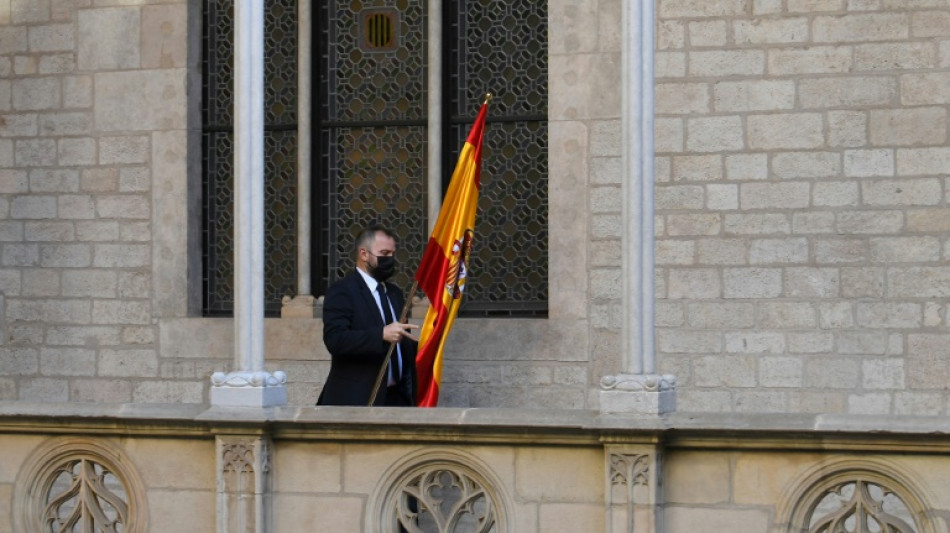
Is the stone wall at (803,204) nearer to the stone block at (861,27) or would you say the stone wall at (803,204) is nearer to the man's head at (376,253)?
the stone block at (861,27)

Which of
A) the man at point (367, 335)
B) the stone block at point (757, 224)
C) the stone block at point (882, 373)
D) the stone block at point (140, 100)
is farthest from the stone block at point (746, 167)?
the stone block at point (140, 100)

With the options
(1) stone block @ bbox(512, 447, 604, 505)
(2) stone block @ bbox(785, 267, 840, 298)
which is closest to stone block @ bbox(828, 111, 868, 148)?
(2) stone block @ bbox(785, 267, 840, 298)

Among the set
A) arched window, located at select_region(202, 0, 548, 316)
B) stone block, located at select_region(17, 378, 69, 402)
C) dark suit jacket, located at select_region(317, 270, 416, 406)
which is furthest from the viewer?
stone block, located at select_region(17, 378, 69, 402)

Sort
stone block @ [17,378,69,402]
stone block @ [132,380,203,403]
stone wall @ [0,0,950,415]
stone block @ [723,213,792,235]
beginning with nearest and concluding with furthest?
stone wall @ [0,0,950,415] → stone block @ [723,213,792,235] → stone block @ [132,380,203,403] → stone block @ [17,378,69,402]

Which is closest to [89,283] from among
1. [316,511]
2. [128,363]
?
[128,363]

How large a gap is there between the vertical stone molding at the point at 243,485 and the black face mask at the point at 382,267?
1441 mm

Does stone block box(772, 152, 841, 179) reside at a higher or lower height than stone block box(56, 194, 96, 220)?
higher

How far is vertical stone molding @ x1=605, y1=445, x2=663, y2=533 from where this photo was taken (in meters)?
7.09

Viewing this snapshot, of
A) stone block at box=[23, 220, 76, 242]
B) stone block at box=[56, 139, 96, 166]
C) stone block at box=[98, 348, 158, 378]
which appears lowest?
stone block at box=[98, 348, 158, 378]

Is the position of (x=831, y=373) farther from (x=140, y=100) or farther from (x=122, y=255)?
(x=140, y=100)

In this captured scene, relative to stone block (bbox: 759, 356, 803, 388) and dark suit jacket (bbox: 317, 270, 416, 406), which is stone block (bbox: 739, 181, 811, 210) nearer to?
stone block (bbox: 759, 356, 803, 388)

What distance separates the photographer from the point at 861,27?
9.88 meters

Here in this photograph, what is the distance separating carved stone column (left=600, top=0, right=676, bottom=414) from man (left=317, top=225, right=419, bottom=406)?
1.46m

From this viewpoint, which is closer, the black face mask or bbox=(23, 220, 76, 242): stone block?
the black face mask
